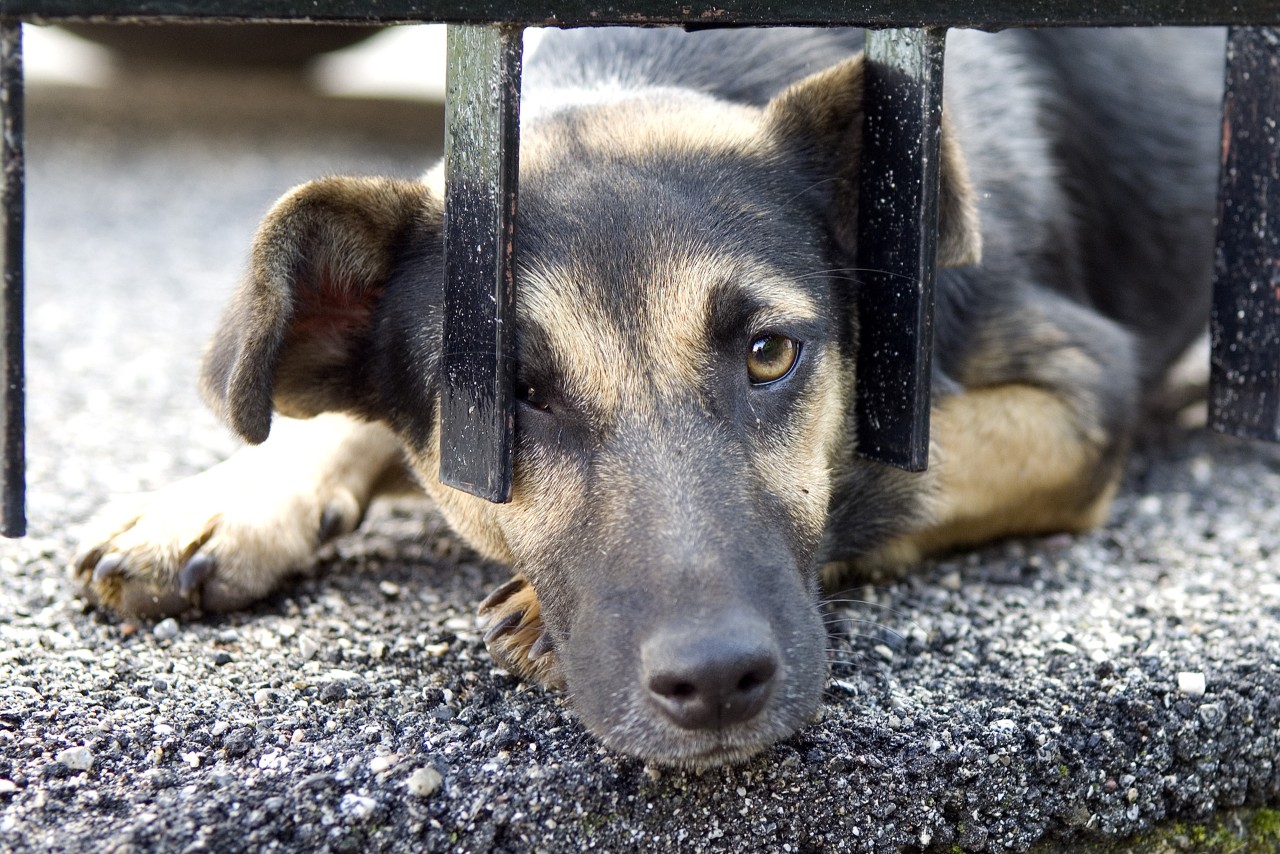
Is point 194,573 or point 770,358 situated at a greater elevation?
point 770,358

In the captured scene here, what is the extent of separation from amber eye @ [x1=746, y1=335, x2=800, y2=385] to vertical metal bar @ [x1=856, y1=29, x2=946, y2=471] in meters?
0.26

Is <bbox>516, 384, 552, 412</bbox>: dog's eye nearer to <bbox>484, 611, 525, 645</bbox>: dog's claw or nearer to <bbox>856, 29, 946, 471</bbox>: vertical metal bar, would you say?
<bbox>484, 611, 525, 645</bbox>: dog's claw

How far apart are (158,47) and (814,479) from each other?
8.85 metres

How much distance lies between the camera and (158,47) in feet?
33.3

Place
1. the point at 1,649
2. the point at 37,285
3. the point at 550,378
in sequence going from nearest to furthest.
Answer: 1. the point at 550,378
2. the point at 1,649
3. the point at 37,285

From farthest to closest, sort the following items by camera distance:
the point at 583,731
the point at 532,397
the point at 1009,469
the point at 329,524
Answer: the point at 1009,469 < the point at 329,524 < the point at 532,397 < the point at 583,731

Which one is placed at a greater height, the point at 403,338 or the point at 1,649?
the point at 403,338

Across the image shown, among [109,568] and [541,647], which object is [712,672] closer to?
[541,647]

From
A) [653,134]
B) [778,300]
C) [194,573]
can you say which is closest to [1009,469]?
[778,300]

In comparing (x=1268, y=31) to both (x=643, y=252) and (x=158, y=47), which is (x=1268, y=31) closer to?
(x=643, y=252)

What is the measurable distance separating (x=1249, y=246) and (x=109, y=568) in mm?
2987

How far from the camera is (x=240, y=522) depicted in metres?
3.48

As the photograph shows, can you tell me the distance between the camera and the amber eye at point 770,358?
9.36ft

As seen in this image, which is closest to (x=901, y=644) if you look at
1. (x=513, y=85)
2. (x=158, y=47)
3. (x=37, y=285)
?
(x=513, y=85)
